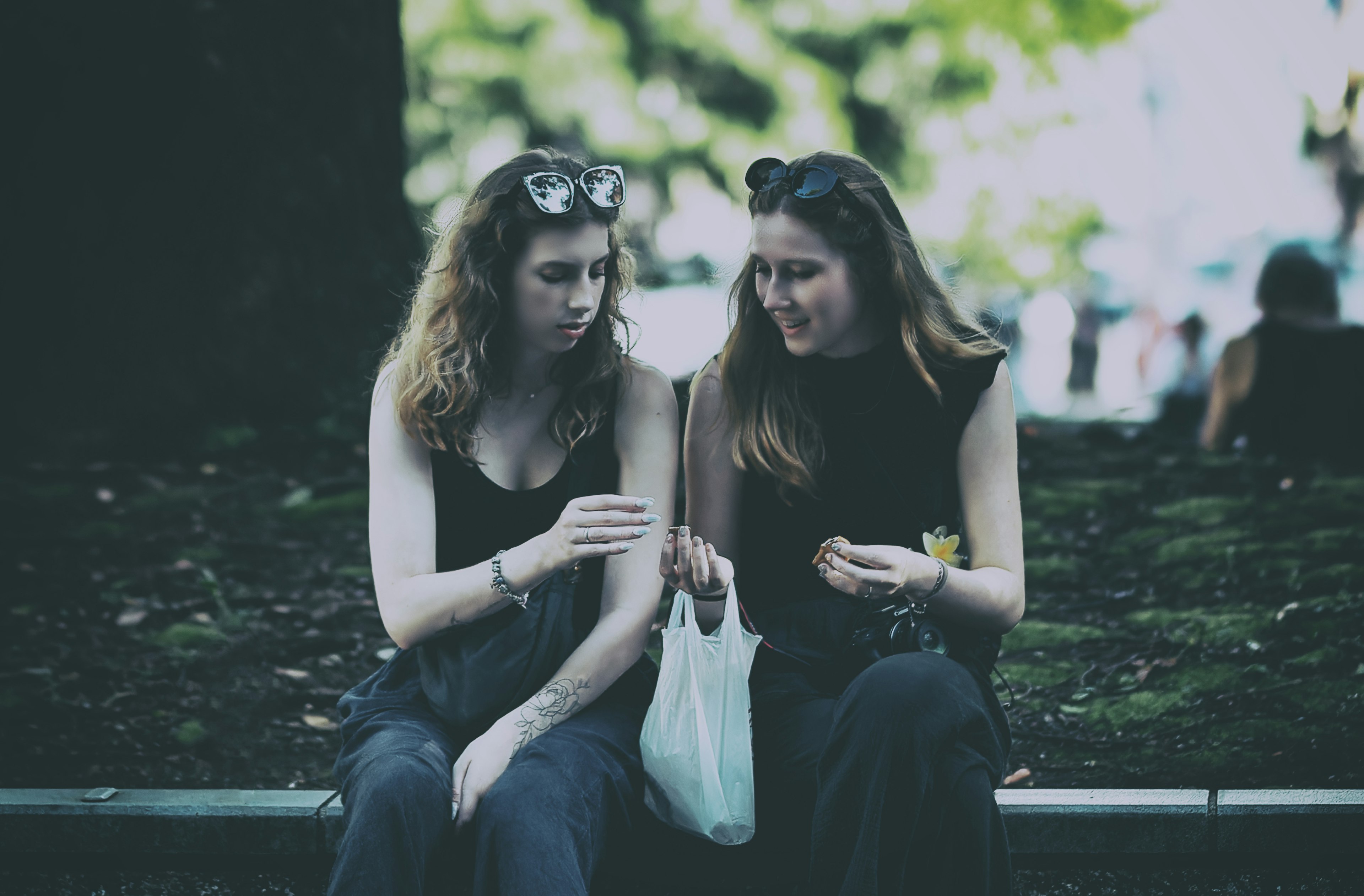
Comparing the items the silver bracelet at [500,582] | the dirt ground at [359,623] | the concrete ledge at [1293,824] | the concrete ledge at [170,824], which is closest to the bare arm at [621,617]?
the silver bracelet at [500,582]

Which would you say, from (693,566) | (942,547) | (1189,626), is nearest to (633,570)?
(693,566)

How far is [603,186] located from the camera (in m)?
3.08

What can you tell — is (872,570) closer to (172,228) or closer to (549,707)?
(549,707)

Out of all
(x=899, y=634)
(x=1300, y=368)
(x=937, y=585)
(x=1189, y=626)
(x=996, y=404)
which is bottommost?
(x=1189, y=626)

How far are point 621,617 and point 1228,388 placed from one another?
4644 mm

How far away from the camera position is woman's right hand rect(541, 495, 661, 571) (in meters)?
2.66

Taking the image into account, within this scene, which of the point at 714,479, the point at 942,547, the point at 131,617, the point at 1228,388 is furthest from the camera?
the point at 1228,388

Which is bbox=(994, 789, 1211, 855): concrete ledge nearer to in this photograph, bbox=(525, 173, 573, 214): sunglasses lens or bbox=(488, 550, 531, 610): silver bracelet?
bbox=(488, 550, 531, 610): silver bracelet

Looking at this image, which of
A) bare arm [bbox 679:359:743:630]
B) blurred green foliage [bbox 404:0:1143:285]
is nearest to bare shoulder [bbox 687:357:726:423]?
bare arm [bbox 679:359:743:630]

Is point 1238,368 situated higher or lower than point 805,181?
lower

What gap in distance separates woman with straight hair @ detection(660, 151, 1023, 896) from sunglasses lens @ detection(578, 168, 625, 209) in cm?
34

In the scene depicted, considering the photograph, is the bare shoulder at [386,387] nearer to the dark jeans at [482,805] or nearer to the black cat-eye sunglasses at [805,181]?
the dark jeans at [482,805]

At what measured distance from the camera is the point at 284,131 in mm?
6234

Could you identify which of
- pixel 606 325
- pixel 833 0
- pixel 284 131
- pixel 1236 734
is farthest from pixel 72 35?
pixel 833 0
